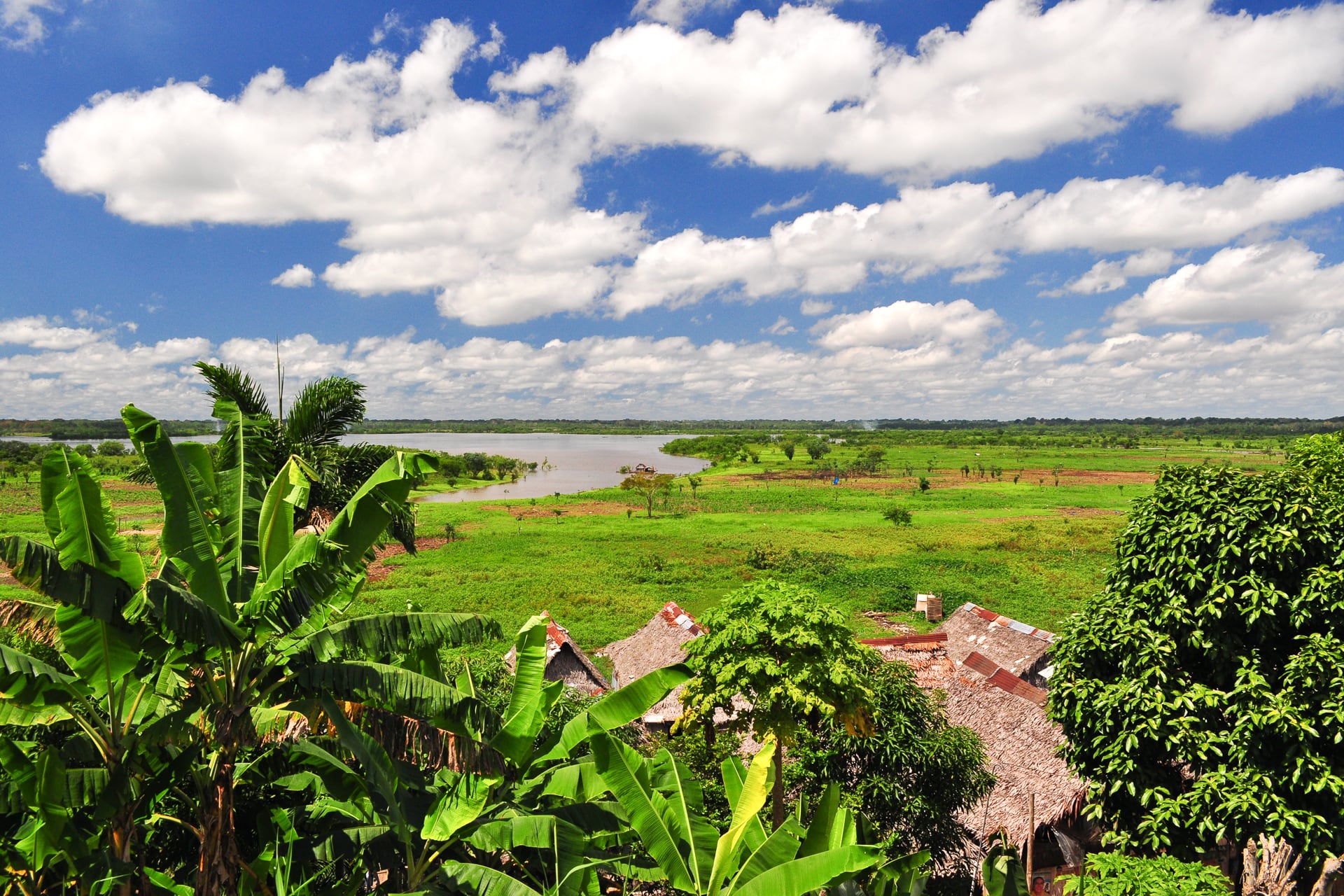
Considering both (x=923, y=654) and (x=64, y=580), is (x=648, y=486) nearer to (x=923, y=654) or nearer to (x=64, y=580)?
(x=923, y=654)

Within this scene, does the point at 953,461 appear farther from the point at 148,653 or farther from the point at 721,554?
the point at 148,653

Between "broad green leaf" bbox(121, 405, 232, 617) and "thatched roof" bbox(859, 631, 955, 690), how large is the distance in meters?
11.9

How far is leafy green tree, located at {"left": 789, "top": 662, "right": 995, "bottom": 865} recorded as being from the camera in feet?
26.5

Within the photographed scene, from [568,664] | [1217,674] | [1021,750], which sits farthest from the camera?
[568,664]

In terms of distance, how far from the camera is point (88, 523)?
4340 millimetres

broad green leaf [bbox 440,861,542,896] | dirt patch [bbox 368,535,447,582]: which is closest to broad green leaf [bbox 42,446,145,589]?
broad green leaf [bbox 440,861,542,896]

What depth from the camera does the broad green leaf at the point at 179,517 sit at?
480 centimetres

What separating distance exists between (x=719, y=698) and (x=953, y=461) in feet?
296

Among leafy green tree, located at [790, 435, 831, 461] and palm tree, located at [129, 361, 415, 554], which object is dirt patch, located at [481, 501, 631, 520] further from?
leafy green tree, located at [790, 435, 831, 461]

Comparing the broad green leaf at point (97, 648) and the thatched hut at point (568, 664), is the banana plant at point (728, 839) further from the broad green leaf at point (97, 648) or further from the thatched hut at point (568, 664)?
the thatched hut at point (568, 664)

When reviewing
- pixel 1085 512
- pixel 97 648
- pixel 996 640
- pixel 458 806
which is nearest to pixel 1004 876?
pixel 458 806

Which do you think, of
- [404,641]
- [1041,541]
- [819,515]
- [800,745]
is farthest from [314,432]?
[819,515]

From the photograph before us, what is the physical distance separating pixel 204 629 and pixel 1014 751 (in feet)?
34.1

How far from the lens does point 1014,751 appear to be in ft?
34.2
